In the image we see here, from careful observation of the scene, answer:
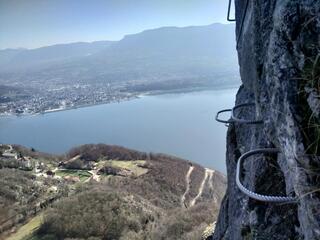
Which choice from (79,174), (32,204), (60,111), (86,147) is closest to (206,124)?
(86,147)

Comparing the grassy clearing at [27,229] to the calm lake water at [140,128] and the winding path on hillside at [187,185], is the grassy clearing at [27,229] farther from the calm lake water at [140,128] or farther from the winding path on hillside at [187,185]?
the calm lake water at [140,128]

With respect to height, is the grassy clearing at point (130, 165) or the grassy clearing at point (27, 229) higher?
the grassy clearing at point (27, 229)

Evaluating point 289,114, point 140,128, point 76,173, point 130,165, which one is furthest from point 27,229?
point 140,128

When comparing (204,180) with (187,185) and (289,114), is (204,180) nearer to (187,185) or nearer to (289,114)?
(187,185)

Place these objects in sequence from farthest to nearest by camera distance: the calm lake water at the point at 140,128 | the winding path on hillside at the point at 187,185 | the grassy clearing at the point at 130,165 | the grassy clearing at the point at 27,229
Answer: the calm lake water at the point at 140,128
the grassy clearing at the point at 130,165
the winding path on hillside at the point at 187,185
the grassy clearing at the point at 27,229

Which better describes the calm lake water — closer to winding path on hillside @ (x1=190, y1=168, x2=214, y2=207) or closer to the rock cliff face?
winding path on hillside @ (x1=190, y1=168, x2=214, y2=207)

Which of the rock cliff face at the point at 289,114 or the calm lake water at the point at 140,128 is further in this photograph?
the calm lake water at the point at 140,128

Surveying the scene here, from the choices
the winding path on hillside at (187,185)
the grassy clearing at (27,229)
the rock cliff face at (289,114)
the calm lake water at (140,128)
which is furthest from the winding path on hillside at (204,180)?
the rock cliff face at (289,114)
